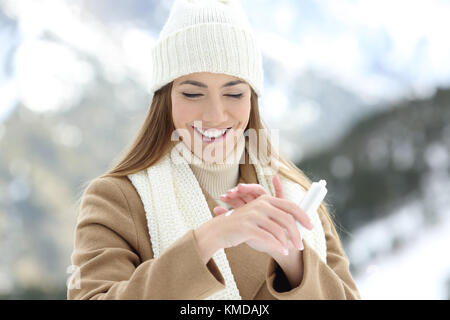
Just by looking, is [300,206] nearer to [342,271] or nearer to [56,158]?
[342,271]

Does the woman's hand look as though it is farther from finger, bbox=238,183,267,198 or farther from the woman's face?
the woman's face

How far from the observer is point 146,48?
2.73 metres

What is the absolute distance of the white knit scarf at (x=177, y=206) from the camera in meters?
0.87

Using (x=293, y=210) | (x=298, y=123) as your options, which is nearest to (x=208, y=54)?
(x=293, y=210)

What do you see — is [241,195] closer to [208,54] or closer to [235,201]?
[235,201]

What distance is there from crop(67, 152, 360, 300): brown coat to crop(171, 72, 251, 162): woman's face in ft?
0.36

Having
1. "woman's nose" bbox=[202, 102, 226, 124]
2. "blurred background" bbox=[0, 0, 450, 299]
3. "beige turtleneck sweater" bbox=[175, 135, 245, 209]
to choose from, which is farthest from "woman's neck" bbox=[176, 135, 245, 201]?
"blurred background" bbox=[0, 0, 450, 299]

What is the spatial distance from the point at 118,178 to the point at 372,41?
2.38 meters

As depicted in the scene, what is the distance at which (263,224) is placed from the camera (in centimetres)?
65

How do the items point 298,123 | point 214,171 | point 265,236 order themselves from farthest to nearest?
point 298,123, point 214,171, point 265,236

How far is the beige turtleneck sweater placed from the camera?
3.23 feet

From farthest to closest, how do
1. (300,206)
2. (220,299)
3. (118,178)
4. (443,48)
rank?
(443,48)
(118,178)
(220,299)
(300,206)

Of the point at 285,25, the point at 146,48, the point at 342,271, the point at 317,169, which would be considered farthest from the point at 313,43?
the point at 342,271

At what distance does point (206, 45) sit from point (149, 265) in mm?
405
